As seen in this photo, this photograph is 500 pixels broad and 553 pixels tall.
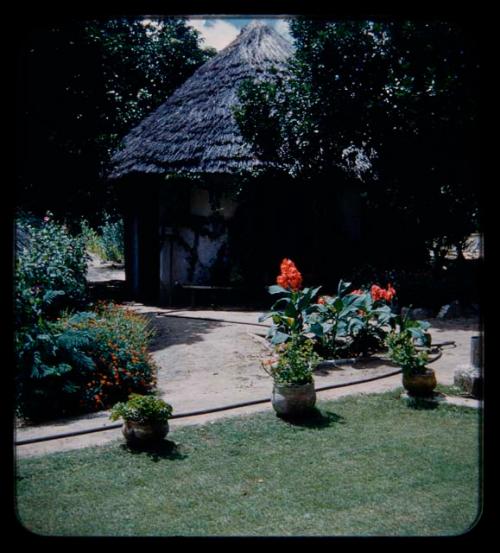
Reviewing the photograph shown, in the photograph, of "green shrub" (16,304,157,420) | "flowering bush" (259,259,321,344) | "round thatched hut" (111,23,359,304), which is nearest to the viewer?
"green shrub" (16,304,157,420)

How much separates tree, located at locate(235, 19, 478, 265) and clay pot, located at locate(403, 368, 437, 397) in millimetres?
6132

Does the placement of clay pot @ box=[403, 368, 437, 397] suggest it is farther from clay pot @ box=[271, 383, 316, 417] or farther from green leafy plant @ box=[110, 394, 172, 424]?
green leafy plant @ box=[110, 394, 172, 424]

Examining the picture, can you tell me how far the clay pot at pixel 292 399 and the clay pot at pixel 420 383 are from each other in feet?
4.21

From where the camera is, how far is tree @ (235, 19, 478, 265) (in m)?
10.6

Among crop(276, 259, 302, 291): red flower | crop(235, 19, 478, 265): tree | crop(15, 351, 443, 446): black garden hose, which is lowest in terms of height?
crop(15, 351, 443, 446): black garden hose

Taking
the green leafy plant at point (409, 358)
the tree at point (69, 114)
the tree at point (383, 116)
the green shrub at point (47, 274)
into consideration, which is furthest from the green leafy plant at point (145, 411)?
the tree at point (383, 116)

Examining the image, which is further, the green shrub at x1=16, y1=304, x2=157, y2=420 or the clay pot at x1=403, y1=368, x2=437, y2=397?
the clay pot at x1=403, y1=368, x2=437, y2=397

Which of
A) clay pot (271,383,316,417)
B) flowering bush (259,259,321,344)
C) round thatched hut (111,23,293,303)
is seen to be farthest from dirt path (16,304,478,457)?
round thatched hut (111,23,293,303)

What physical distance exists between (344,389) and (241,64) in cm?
1117

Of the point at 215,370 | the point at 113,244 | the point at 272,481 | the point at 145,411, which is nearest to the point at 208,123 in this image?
the point at 215,370

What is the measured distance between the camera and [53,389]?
6035 mm
